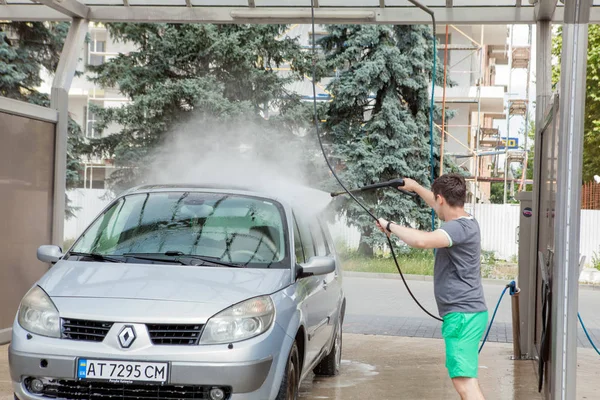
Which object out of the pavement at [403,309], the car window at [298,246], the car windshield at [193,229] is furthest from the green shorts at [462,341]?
the pavement at [403,309]

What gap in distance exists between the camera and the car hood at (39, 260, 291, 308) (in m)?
5.61

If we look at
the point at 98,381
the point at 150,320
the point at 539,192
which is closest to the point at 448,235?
the point at 150,320

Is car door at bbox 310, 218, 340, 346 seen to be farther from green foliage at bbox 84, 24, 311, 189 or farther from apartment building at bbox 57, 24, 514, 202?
apartment building at bbox 57, 24, 514, 202

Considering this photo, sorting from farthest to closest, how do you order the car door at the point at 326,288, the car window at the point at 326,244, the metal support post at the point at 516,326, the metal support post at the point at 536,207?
1. the metal support post at the point at 516,326
2. the metal support post at the point at 536,207
3. the car window at the point at 326,244
4. the car door at the point at 326,288

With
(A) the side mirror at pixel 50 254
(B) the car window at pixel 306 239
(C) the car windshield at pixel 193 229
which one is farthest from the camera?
(B) the car window at pixel 306 239

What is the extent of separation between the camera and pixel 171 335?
539cm

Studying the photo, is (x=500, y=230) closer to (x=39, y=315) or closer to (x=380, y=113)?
(x=380, y=113)

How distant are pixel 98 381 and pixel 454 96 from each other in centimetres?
3534

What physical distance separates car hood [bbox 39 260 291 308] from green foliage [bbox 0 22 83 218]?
57.6ft

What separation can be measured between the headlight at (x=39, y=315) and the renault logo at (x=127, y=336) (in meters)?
0.42

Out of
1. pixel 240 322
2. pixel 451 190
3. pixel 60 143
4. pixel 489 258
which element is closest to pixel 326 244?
pixel 451 190

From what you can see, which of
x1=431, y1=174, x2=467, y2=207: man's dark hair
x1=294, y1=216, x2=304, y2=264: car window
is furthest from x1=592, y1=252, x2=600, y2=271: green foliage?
x1=431, y1=174, x2=467, y2=207: man's dark hair

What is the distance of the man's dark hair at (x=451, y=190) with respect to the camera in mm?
5820

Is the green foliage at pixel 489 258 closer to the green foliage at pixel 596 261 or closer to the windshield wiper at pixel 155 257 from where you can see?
the green foliage at pixel 596 261
